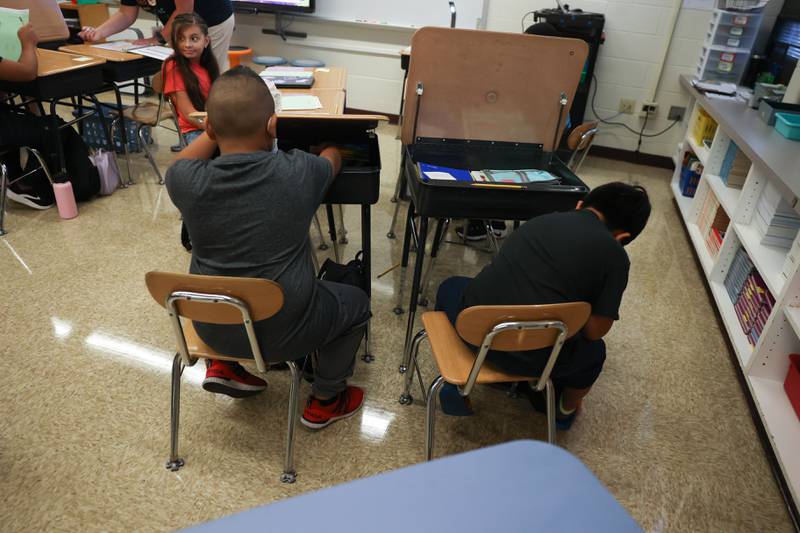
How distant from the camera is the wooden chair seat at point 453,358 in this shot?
135cm

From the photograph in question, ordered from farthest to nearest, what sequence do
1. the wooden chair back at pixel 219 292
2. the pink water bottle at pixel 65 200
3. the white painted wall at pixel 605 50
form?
the white painted wall at pixel 605 50 < the pink water bottle at pixel 65 200 < the wooden chair back at pixel 219 292

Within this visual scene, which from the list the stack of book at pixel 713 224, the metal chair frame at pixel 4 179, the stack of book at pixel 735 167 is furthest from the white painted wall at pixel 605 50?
the metal chair frame at pixel 4 179

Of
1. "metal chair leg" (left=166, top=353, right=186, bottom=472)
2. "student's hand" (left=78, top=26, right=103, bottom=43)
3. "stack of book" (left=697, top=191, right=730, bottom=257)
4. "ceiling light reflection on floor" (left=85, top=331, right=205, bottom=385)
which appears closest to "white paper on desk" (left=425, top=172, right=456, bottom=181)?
Answer: "metal chair leg" (left=166, top=353, right=186, bottom=472)

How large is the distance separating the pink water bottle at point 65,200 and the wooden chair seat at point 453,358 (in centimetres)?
235

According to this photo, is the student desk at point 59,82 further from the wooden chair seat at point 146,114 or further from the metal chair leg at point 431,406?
the metal chair leg at point 431,406

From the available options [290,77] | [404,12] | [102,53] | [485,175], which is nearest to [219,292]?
[485,175]

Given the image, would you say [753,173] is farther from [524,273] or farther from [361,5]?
[361,5]

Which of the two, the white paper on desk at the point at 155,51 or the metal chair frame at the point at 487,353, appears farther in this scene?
the white paper on desk at the point at 155,51

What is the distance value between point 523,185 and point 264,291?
37.6 inches

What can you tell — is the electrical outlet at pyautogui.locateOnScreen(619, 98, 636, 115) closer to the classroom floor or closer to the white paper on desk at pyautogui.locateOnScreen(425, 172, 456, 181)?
the classroom floor

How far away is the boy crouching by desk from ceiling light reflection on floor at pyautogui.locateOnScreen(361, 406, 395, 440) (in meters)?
Result: 0.41

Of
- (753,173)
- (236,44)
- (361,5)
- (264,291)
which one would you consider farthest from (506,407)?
(236,44)

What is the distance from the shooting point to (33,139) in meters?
2.69

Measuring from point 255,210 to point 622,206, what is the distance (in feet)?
3.07
